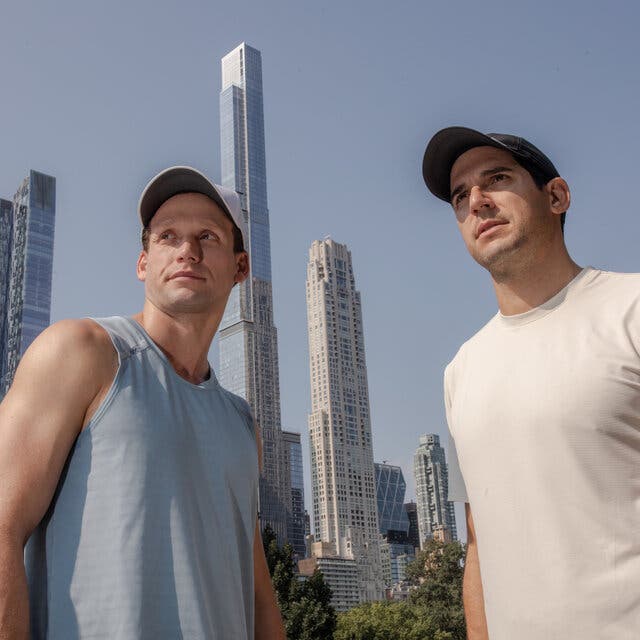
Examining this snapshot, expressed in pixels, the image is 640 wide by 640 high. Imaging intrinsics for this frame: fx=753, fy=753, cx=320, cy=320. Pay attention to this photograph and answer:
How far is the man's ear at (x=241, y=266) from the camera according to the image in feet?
9.54

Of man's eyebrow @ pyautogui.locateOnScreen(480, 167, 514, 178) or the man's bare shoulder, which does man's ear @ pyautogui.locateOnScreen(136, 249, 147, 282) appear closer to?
the man's bare shoulder

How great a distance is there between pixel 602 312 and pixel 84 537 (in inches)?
68.6

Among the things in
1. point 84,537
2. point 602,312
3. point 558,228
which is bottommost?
point 84,537

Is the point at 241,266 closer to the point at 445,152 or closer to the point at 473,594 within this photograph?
the point at 445,152

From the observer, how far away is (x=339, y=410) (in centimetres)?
16350

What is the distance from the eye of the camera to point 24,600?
1.87m

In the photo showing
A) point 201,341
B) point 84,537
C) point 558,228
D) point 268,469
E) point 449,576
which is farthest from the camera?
point 268,469

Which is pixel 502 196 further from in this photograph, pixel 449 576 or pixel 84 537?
pixel 449 576

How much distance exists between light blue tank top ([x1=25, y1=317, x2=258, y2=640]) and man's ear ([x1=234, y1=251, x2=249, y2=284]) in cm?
61

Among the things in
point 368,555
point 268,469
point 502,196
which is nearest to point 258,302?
point 268,469

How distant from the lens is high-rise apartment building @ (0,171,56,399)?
100 meters

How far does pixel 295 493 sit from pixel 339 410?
24.0 m

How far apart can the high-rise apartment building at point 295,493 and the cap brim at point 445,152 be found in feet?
469

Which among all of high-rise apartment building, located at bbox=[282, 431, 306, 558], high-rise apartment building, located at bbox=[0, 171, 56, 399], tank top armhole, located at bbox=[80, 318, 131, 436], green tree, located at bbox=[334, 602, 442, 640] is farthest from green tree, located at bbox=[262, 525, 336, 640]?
high-rise apartment building, located at bbox=[282, 431, 306, 558]
